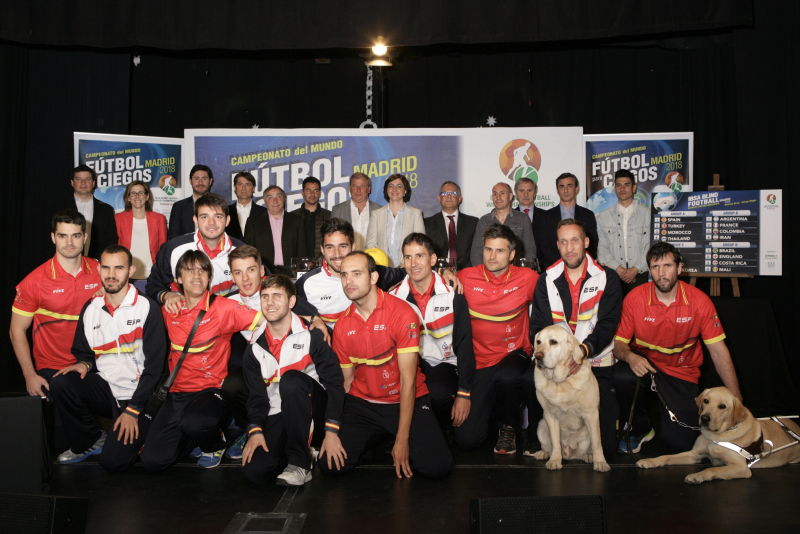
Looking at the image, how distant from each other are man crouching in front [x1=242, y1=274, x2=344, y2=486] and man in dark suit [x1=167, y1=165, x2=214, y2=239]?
2660 mm

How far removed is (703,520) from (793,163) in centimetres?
438

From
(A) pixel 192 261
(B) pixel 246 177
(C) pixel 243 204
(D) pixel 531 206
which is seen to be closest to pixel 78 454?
(A) pixel 192 261

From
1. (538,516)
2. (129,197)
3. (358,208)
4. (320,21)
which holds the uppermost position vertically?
(320,21)

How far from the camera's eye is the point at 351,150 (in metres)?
6.68

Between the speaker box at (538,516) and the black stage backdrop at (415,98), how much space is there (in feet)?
15.8

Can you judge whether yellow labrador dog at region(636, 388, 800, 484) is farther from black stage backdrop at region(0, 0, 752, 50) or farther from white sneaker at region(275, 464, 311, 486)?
black stage backdrop at region(0, 0, 752, 50)

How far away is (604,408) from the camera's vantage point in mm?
3861

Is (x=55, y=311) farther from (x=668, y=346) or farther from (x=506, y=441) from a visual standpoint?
(x=668, y=346)

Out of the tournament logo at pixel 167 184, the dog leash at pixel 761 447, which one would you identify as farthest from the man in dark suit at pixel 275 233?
the dog leash at pixel 761 447

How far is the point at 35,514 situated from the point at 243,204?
4.32 m

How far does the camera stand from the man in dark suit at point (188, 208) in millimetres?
5816

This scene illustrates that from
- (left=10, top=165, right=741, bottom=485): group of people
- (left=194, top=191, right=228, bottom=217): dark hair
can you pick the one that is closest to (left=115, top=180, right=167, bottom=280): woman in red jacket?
(left=10, top=165, right=741, bottom=485): group of people

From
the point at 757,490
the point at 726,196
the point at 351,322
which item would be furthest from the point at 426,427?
the point at 726,196

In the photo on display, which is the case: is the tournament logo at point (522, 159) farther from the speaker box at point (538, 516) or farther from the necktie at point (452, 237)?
the speaker box at point (538, 516)
